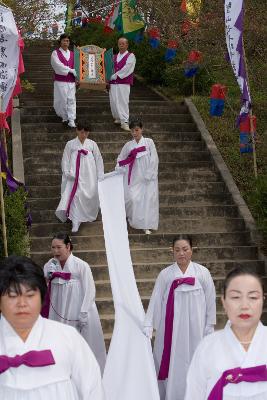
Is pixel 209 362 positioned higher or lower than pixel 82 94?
lower

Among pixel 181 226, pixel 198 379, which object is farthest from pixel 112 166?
pixel 198 379

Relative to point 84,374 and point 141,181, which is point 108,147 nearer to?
point 141,181

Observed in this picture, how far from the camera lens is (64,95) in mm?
14727

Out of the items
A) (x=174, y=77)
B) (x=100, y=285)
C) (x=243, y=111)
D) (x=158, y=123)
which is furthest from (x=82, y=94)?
(x=100, y=285)

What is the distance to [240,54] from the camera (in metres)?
11.4

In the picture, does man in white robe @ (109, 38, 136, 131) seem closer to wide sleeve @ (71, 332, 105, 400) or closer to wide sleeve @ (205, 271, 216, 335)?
wide sleeve @ (205, 271, 216, 335)

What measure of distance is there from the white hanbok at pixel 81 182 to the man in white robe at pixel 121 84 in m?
3.12

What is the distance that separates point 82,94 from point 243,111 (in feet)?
21.7

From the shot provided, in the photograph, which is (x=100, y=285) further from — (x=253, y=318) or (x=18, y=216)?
(x=253, y=318)

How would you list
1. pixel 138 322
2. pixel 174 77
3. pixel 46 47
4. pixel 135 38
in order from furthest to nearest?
pixel 46 47 → pixel 135 38 → pixel 174 77 → pixel 138 322

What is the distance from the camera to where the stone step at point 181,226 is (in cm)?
1151

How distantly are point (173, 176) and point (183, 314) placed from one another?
6004 millimetres

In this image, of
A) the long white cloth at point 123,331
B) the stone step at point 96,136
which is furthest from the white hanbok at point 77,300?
the stone step at point 96,136

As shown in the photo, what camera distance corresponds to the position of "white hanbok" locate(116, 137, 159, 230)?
11516 millimetres
